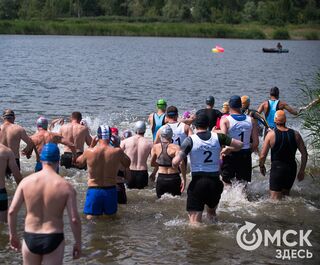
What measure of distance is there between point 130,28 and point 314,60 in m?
38.9

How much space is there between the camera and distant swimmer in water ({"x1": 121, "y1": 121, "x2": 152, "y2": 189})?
494 inches

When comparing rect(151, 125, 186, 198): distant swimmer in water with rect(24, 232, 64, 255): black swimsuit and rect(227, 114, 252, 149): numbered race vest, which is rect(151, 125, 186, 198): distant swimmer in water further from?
rect(24, 232, 64, 255): black swimsuit

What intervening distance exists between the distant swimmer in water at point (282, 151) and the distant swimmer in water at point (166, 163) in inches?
63.0

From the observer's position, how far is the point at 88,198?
10.6 metres

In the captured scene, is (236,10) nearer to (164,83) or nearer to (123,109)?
(164,83)

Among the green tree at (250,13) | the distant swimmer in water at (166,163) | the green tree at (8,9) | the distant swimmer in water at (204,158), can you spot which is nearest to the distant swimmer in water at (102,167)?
the distant swimmer in water at (166,163)

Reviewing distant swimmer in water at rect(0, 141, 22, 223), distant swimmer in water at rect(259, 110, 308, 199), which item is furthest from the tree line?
distant swimmer in water at rect(0, 141, 22, 223)

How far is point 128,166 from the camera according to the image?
10.9 m

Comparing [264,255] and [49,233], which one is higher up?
[49,233]

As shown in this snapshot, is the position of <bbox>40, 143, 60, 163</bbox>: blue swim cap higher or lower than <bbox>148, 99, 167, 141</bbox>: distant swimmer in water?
higher

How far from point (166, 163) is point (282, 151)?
6.94 ft

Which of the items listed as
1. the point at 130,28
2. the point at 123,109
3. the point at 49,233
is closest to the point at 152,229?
the point at 49,233

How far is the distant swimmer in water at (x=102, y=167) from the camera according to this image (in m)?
10.4

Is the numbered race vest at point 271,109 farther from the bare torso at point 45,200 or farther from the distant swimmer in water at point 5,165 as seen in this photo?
the bare torso at point 45,200
